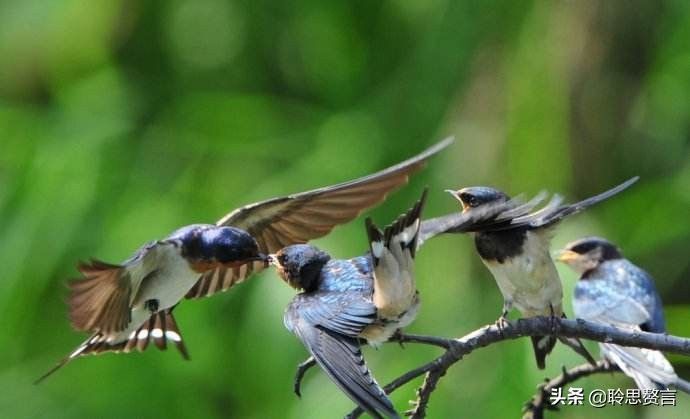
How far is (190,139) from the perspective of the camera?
4.57m

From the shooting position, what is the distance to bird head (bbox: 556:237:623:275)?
3.40m

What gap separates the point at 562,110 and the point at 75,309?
7.68 feet

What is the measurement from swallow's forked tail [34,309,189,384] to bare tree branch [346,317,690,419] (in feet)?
2.49

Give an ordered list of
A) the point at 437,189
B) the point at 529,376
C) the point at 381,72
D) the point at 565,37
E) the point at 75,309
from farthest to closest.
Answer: the point at 381,72, the point at 565,37, the point at 437,189, the point at 529,376, the point at 75,309

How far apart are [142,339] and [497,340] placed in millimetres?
919

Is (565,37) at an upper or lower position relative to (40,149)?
lower

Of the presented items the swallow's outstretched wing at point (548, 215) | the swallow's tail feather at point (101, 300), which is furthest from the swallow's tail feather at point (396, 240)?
the swallow's tail feather at point (101, 300)

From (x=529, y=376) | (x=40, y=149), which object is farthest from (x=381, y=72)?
(x=529, y=376)

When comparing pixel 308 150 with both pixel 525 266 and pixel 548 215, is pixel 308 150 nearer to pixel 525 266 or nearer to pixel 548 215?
pixel 525 266

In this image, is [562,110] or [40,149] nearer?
[562,110]

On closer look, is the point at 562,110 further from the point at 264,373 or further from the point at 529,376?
the point at 264,373

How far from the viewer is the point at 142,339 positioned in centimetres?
248

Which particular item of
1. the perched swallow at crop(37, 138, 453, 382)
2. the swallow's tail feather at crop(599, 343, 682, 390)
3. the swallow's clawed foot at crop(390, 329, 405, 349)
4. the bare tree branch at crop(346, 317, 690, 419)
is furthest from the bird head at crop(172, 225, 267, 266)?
the swallow's tail feather at crop(599, 343, 682, 390)

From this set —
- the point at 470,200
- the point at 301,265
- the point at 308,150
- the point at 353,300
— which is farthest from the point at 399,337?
the point at 308,150
